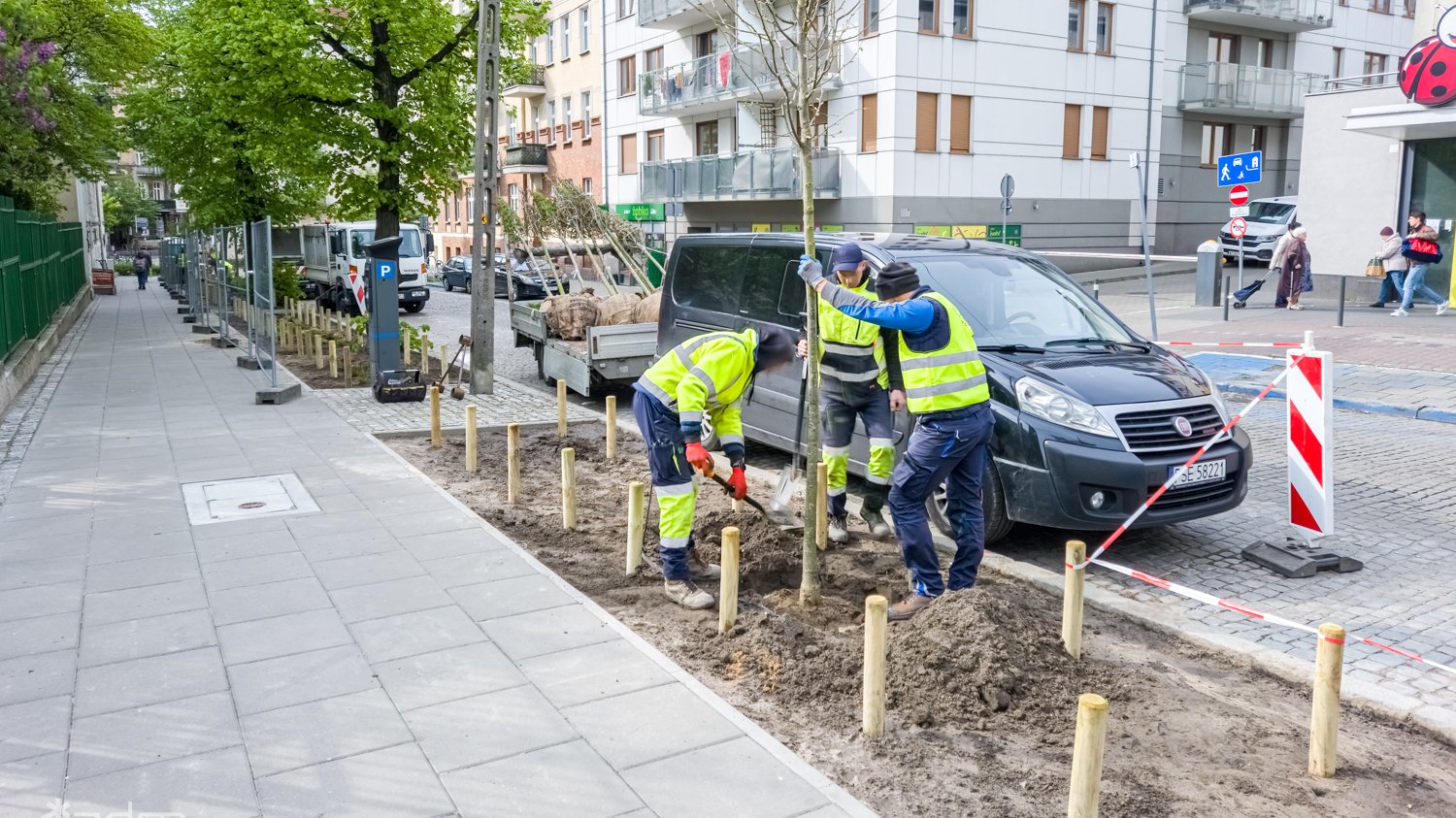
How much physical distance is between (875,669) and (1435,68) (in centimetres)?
2022

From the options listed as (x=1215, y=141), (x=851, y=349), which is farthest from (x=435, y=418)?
(x=1215, y=141)

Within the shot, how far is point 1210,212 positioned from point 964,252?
3029 centimetres

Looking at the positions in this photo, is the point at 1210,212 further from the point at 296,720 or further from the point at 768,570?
the point at 296,720

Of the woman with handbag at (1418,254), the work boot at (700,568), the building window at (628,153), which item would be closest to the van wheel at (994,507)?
the work boot at (700,568)

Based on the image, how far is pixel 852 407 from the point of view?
716cm

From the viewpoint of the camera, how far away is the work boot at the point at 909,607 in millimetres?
5500

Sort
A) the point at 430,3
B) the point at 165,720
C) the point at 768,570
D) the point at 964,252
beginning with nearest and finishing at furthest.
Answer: the point at 165,720 → the point at 768,570 → the point at 964,252 → the point at 430,3

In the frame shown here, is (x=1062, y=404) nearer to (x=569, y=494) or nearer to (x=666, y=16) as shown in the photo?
(x=569, y=494)

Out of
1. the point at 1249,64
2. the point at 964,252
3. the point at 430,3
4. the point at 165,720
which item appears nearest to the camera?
the point at 165,720

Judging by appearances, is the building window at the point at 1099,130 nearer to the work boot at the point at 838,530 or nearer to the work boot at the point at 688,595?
the work boot at the point at 838,530

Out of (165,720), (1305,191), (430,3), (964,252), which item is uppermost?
(430,3)

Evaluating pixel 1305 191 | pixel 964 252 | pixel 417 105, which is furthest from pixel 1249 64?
pixel 964 252

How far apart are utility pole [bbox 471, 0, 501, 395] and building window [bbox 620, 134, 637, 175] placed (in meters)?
27.1

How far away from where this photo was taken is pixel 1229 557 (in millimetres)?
6734
